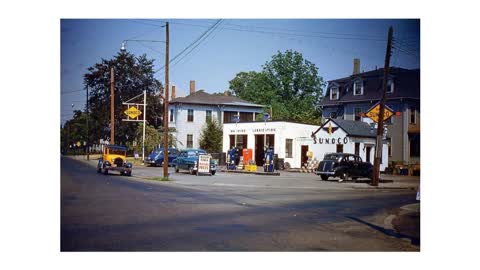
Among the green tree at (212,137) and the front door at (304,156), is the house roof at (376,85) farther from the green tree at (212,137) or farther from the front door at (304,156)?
the green tree at (212,137)

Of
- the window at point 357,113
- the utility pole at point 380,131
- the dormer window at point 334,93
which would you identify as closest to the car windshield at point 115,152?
the dormer window at point 334,93

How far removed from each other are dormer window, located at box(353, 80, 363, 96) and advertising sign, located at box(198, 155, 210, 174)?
986 centimetres

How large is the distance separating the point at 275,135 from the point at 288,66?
991cm

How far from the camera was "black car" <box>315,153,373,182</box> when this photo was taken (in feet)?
65.5

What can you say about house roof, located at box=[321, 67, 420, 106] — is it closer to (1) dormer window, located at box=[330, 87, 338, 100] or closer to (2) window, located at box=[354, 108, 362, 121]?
(1) dormer window, located at box=[330, 87, 338, 100]

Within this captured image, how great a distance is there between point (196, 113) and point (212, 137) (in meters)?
2.79

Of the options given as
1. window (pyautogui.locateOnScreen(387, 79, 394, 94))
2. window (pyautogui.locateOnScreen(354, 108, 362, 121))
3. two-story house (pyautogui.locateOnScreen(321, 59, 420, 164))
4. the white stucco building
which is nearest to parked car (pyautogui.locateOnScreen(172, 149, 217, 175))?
the white stucco building

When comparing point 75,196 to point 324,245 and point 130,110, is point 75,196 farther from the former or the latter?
point 130,110

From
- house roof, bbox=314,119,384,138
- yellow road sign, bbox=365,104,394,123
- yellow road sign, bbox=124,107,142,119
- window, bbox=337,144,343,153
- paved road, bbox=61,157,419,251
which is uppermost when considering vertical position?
yellow road sign, bbox=124,107,142,119

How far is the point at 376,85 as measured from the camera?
57.7ft

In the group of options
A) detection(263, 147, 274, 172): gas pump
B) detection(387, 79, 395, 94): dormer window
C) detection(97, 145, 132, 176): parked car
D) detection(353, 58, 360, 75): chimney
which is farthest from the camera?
detection(263, 147, 274, 172): gas pump

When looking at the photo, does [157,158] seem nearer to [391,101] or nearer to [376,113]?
[376,113]

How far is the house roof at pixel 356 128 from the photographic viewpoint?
17562 millimetres
